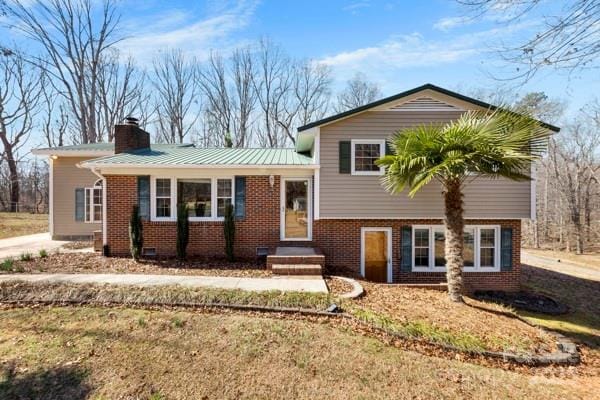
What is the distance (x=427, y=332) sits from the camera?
5285mm

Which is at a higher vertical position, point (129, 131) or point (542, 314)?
point (129, 131)

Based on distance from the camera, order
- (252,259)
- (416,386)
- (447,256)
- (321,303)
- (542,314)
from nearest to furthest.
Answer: (416,386)
(321,303)
(447,256)
(542,314)
(252,259)

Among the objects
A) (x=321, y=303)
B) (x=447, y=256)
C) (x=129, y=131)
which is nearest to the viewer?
(x=321, y=303)

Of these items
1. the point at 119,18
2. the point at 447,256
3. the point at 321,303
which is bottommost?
the point at 321,303

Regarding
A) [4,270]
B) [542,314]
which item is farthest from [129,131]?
[542,314]

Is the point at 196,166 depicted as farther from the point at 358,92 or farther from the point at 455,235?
the point at 358,92

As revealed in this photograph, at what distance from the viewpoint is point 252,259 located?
381 inches

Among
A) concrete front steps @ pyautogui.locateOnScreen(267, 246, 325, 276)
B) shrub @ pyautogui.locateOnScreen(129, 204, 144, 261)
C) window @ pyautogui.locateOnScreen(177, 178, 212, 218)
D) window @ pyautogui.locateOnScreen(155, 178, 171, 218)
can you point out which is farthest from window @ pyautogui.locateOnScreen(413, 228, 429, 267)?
shrub @ pyautogui.locateOnScreen(129, 204, 144, 261)

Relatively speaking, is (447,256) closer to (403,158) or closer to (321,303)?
(403,158)

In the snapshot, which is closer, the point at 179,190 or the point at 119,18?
the point at 179,190

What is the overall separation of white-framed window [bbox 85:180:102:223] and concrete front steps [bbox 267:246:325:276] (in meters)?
10.2

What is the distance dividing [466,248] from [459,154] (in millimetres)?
5031

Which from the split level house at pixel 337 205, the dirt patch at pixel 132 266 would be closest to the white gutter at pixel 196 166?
the split level house at pixel 337 205

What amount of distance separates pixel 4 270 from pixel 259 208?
21.9 feet
